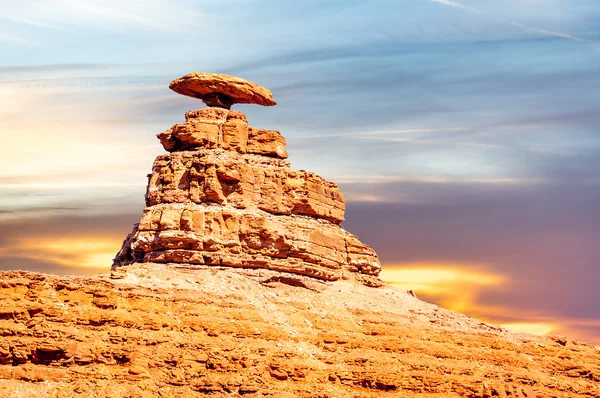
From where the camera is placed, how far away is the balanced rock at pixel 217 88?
7288cm

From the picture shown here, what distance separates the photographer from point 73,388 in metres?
54.5

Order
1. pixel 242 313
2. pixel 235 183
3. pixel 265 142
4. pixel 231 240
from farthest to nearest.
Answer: pixel 265 142 → pixel 235 183 → pixel 231 240 → pixel 242 313

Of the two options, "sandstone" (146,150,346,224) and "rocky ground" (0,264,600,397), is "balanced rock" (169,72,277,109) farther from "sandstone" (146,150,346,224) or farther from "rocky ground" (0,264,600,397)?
"rocky ground" (0,264,600,397)

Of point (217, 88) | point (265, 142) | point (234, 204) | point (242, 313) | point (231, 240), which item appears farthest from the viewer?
point (217, 88)

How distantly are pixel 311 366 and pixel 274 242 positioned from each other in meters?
10.1

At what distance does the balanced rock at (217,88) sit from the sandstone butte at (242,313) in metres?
0.09

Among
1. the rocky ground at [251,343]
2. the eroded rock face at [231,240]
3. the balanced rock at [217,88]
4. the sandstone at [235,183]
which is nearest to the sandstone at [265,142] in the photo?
the sandstone at [235,183]

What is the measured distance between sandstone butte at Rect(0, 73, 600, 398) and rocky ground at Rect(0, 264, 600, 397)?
8 cm

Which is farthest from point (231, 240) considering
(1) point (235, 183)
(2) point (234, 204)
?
(1) point (235, 183)

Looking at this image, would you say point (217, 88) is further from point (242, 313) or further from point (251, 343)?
point (251, 343)

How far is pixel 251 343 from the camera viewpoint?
60781mm

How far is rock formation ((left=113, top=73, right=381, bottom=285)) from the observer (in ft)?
223

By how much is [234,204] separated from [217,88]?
7.38 m

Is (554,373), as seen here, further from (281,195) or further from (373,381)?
(281,195)
